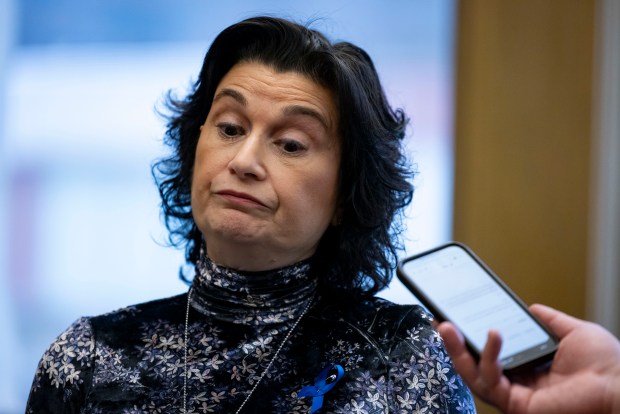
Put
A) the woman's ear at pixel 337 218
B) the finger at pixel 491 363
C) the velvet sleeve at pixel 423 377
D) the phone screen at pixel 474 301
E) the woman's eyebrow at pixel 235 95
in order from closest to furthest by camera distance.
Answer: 1. the finger at pixel 491 363
2. the phone screen at pixel 474 301
3. the velvet sleeve at pixel 423 377
4. the woman's eyebrow at pixel 235 95
5. the woman's ear at pixel 337 218

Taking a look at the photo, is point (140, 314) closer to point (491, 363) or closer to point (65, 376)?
point (65, 376)

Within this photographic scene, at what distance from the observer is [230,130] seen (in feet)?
4.87

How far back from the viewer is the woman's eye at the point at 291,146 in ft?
4.77

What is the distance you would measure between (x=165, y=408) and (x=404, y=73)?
5.92 ft

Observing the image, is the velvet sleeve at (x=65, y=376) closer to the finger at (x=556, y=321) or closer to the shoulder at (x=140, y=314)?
the shoulder at (x=140, y=314)

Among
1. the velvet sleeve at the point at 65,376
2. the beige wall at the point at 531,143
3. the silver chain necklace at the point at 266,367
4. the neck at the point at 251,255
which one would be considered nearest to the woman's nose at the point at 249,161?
the neck at the point at 251,255

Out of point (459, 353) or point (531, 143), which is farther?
point (531, 143)

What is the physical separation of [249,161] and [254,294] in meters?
0.23

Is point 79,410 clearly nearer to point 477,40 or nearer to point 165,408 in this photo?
point 165,408

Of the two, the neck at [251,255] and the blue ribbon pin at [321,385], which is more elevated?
the neck at [251,255]

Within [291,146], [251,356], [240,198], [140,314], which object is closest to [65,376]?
→ [140,314]

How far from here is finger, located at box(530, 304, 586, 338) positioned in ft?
A: 3.93

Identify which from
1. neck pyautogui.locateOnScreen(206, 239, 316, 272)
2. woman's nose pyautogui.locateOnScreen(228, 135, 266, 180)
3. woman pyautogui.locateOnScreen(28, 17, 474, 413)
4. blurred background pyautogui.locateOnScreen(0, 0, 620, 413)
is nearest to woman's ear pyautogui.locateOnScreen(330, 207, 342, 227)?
woman pyautogui.locateOnScreen(28, 17, 474, 413)

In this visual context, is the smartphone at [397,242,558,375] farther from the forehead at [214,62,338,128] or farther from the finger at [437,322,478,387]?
the forehead at [214,62,338,128]
